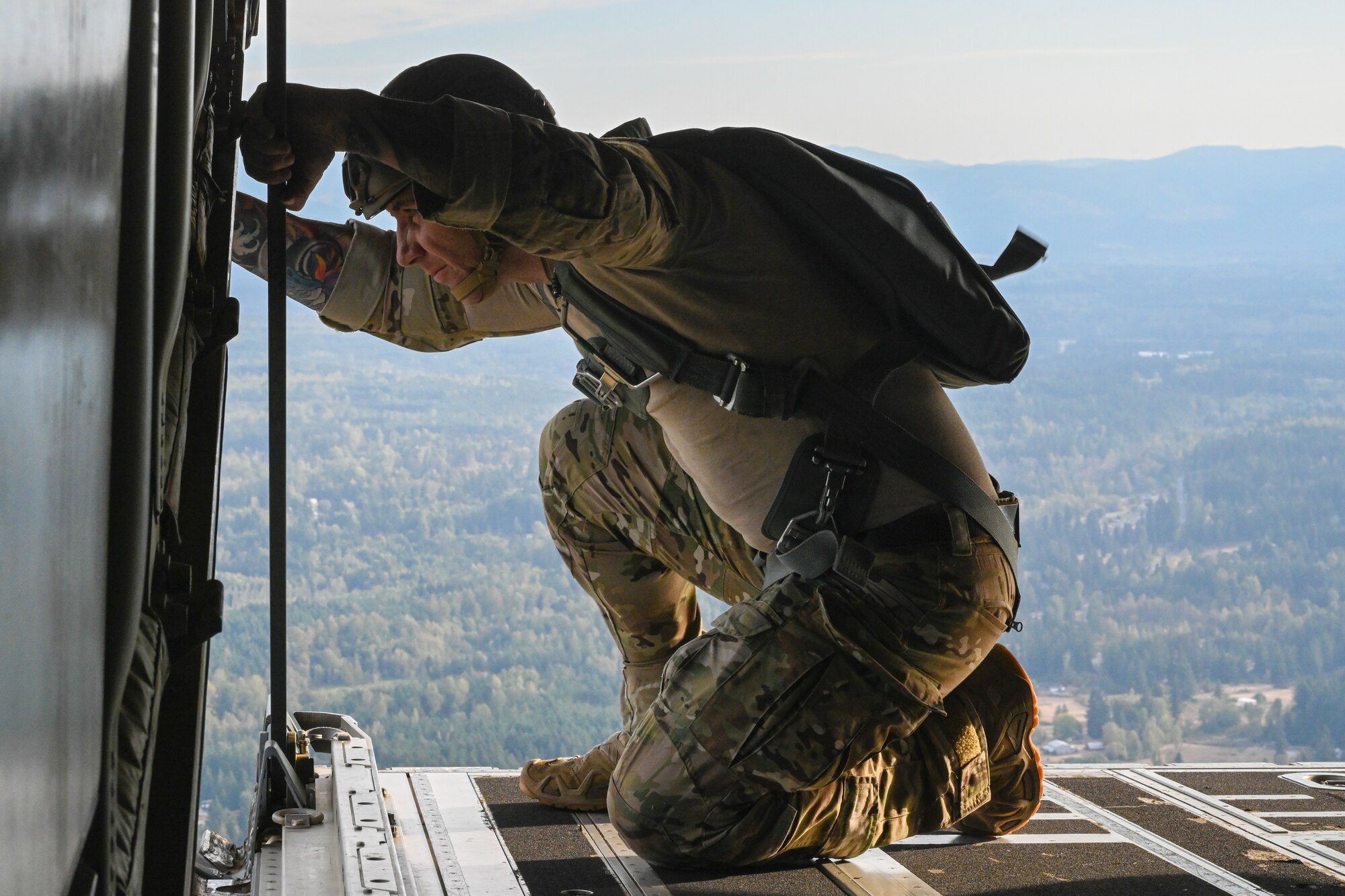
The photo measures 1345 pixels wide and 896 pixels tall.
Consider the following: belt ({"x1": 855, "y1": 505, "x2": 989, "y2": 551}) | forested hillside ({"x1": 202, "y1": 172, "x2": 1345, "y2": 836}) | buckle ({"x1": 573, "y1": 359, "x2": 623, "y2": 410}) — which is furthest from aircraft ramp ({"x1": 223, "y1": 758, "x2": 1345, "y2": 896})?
forested hillside ({"x1": 202, "y1": 172, "x2": 1345, "y2": 836})

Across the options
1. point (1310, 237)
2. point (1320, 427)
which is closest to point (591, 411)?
point (1310, 237)

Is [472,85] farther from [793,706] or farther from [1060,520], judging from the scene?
[1060,520]

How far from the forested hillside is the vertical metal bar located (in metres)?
10.7

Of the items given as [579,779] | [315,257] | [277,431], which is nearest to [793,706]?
[579,779]

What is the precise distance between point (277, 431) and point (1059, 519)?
79.3ft

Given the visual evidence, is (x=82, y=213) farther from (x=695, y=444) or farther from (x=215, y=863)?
(x=215, y=863)

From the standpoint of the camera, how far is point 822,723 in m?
1.76

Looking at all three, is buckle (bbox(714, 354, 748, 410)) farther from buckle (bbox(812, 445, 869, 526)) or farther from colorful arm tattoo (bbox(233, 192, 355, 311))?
colorful arm tattoo (bbox(233, 192, 355, 311))

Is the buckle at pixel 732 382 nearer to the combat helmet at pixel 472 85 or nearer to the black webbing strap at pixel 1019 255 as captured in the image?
the combat helmet at pixel 472 85

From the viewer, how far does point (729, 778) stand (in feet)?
5.83

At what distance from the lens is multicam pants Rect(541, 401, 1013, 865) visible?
1.77 m

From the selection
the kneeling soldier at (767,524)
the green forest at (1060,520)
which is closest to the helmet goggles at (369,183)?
the kneeling soldier at (767,524)

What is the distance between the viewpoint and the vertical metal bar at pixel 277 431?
63.0 inches

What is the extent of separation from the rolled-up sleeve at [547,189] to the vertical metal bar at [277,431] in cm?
23
